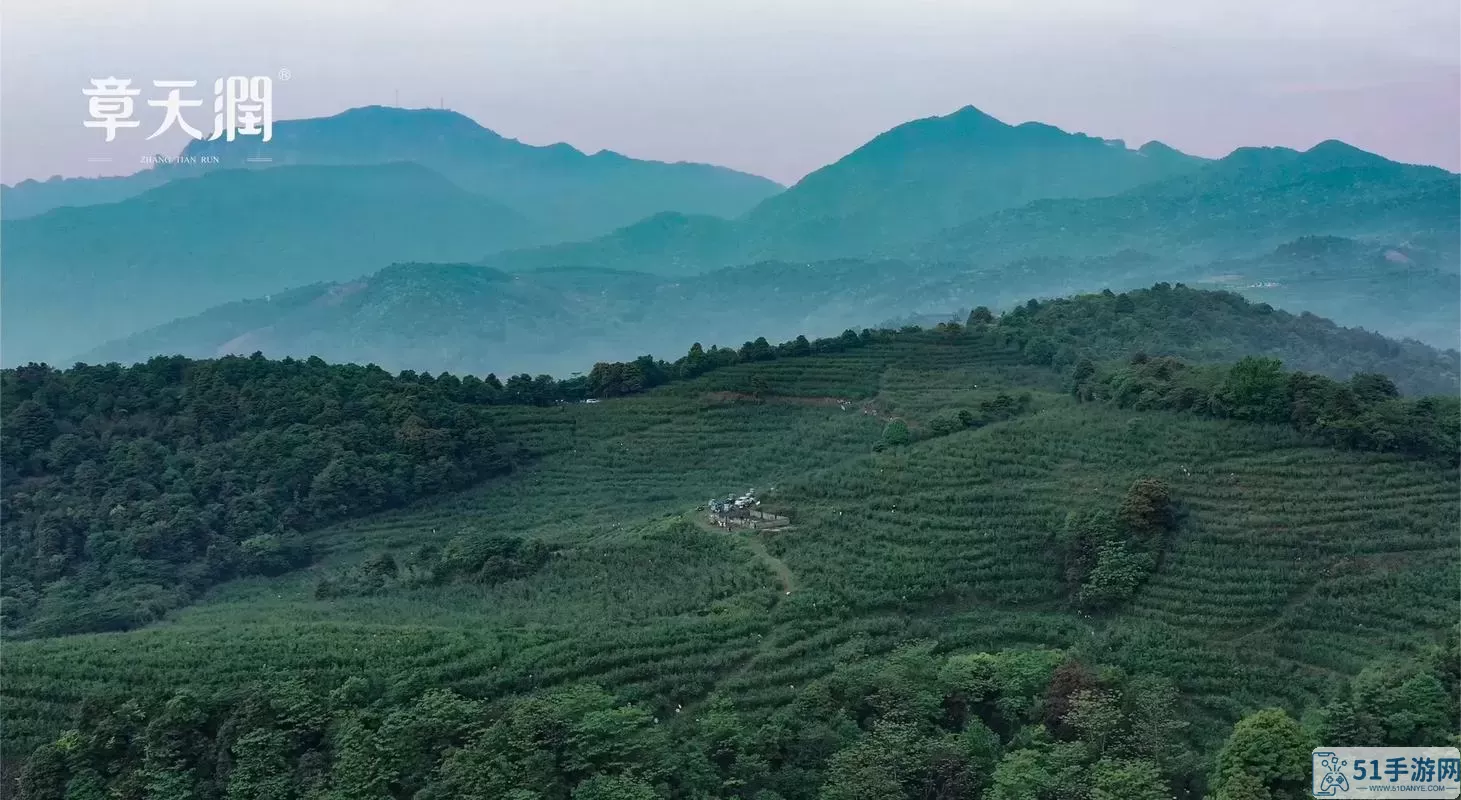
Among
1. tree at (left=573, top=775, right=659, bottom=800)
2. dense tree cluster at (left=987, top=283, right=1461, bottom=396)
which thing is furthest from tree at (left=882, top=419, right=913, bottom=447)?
tree at (left=573, top=775, right=659, bottom=800)

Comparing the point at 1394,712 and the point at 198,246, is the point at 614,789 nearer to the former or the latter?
the point at 1394,712

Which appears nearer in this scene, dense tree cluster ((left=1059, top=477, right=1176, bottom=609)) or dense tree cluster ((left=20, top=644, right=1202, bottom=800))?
dense tree cluster ((left=20, top=644, right=1202, bottom=800))

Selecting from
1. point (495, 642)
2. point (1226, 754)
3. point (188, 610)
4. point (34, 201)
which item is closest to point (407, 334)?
point (188, 610)

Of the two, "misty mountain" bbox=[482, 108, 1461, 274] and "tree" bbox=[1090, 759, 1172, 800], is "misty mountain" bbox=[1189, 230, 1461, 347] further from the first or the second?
"tree" bbox=[1090, 759, 1172, 800]

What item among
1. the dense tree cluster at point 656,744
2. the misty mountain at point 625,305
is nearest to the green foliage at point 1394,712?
the dense tree cluster at point 656,744

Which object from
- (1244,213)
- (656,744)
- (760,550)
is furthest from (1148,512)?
(1244,213)

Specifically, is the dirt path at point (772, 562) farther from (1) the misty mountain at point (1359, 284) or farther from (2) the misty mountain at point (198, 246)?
(2) the misty mountain at point (198, 246)
